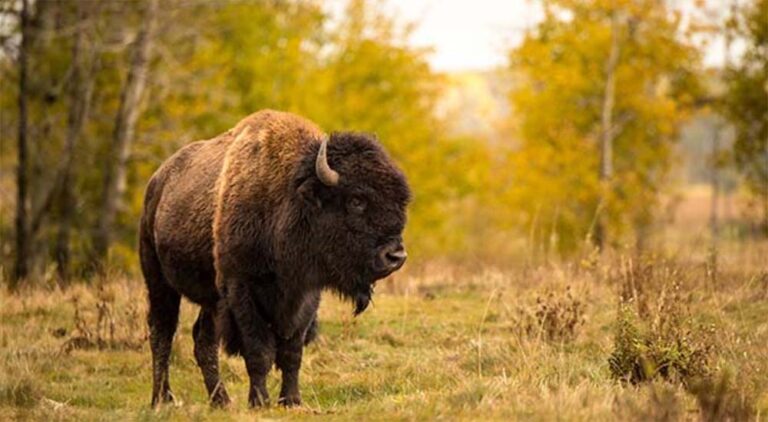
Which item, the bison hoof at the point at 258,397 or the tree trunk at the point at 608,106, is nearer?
the bison hoof at the point at 258,397

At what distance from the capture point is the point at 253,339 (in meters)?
8.48

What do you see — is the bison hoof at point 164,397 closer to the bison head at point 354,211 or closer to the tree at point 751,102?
the bison head at point 354,211

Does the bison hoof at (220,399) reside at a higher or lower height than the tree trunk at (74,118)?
lower

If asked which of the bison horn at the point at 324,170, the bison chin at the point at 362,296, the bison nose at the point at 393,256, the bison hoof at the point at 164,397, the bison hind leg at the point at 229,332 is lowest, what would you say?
the bison hoof at the point at 164,397

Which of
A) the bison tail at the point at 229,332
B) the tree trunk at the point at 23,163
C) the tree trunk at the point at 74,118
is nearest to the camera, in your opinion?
the bison tail at the point at 229,332

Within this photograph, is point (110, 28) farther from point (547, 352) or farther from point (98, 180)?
point (547, 352)

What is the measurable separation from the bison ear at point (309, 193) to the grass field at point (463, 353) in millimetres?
1470

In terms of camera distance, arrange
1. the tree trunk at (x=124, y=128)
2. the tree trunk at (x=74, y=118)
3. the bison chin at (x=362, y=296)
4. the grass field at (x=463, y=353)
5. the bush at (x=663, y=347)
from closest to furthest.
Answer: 1. the grass field at (x=463, y=353)
2. the bush at (x=663, y=347)
3. the bison chin at (x=362, y=296)
4. the tree trunk at (x=74, y=118)
5. the tree trunk at (x=124, y=128)

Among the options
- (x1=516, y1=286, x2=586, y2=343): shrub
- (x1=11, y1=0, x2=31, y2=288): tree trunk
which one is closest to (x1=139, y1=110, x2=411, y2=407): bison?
(x1=516, y1=286, x2=586, y2=343): shrub

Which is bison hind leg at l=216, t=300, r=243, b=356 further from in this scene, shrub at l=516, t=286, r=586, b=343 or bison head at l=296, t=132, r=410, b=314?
shrub at l=516, t=286, r=586, b=343

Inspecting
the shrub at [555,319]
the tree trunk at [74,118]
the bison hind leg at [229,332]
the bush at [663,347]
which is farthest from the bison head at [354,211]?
the tree trunk at [74,118]

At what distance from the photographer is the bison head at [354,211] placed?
26.5 feet

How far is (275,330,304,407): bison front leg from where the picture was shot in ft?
28.3

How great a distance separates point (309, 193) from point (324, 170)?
0.90 ft
